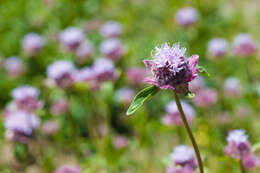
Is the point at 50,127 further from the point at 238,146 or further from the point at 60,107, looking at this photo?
the point at 238,146

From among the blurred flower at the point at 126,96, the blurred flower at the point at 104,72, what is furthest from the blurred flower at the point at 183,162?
the blurred flower at the point at 126,96

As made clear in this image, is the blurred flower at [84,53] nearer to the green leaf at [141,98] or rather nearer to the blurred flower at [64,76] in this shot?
the blurred flower at [64,76]

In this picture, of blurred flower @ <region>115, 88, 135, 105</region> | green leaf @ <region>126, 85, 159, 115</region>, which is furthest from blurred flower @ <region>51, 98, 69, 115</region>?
green leaf @ <region>126, 85, 159, 115</region>

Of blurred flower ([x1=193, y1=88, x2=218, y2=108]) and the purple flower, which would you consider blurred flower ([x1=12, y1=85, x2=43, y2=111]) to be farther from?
the purple flower

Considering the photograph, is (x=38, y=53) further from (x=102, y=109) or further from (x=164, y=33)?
(x=164, y=33)

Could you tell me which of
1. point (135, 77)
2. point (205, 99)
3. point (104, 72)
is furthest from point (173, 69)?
point (135, 77)

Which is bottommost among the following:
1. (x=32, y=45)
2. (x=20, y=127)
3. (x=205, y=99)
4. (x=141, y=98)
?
(x=141, y=98)
